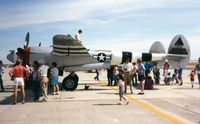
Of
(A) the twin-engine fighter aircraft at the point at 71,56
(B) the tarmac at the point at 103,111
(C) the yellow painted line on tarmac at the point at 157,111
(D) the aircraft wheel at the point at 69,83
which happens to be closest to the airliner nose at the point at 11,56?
(A) the twin-engine fighter aircraft at the point at 71,56

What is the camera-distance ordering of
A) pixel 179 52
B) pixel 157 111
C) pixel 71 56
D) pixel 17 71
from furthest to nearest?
pixel 179 52 → pixel 71 56 → pixel 17 71 → pixel 157 111

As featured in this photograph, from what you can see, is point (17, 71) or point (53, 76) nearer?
point (17, 71)

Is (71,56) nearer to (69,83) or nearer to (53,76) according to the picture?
(69,83)

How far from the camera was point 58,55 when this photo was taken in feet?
60.5

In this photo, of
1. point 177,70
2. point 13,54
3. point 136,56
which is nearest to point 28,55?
point 13,54

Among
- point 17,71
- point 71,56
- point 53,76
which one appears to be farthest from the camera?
point 71,56

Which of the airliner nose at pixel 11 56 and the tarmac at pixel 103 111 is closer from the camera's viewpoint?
the tarmac at pixel 103 111

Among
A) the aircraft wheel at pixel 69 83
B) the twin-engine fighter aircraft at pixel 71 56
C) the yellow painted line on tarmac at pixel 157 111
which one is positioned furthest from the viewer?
the aircraft wheel at pixel 69 83

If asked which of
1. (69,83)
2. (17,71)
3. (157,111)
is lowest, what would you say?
(157,111)

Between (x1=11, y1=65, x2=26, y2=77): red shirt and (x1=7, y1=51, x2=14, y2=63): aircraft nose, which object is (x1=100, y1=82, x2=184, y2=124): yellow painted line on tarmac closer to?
(x1=11, y1=65, x2=26, y2=77): red shirt

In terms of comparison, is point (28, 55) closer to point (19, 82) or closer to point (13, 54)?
point (13, 54)

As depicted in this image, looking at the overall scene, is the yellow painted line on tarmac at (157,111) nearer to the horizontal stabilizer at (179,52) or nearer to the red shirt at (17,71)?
the red shirt at (17,71)

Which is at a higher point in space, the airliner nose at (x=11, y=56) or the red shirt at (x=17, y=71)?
the airliner nose at (x=11, y=56)

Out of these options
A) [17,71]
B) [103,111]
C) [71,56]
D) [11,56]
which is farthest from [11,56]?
[103,111]
